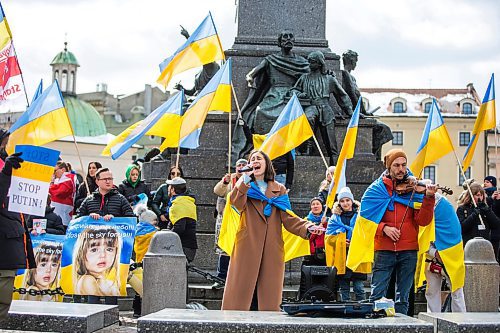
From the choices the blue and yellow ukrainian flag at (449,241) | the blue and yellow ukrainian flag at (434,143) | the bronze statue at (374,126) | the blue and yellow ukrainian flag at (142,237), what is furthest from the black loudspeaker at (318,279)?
the bronze statue at (374,126)

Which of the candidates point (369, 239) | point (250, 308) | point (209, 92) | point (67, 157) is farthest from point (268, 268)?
point (67, 157)

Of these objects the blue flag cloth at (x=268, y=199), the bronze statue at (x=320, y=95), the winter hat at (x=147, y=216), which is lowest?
the winter hat at (x=147, y=216)

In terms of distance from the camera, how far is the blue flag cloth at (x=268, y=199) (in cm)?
887

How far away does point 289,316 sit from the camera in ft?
23.6

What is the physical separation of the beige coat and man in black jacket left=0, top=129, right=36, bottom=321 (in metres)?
2.02

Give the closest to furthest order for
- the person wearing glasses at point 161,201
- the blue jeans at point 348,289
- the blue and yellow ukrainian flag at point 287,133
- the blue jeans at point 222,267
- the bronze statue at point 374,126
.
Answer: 1. the blue jeans at point 348,289
2. the blue jeans at point 222,267
3. the blue and yellow ukrainian flag at point 287,133
4. the person wearing glasses at point 161,201
5. the bronze statue at point 374,126

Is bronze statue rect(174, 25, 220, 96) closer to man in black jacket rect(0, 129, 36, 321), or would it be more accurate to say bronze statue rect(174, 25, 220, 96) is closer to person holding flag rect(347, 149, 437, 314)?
person holding flag rect(347, 149, 437, 314)

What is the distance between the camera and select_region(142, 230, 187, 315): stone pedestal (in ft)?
32.6

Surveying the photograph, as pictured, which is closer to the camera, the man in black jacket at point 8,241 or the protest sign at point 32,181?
the man in black jacket at point 8,241

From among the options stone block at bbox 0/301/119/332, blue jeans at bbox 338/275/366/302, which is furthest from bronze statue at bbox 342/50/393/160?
stone block at bbox 0/301/119/332

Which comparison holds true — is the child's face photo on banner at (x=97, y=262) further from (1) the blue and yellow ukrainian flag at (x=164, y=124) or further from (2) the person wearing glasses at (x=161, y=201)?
(1) the blue and yellow ukrainian flag at (x=164, y=124)

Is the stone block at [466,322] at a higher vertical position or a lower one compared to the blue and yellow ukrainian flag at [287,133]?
lower

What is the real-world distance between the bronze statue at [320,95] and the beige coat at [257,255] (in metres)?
6.51

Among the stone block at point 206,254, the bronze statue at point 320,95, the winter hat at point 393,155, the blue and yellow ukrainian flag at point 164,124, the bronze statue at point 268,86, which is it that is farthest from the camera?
the bronze statue at point 268,86
